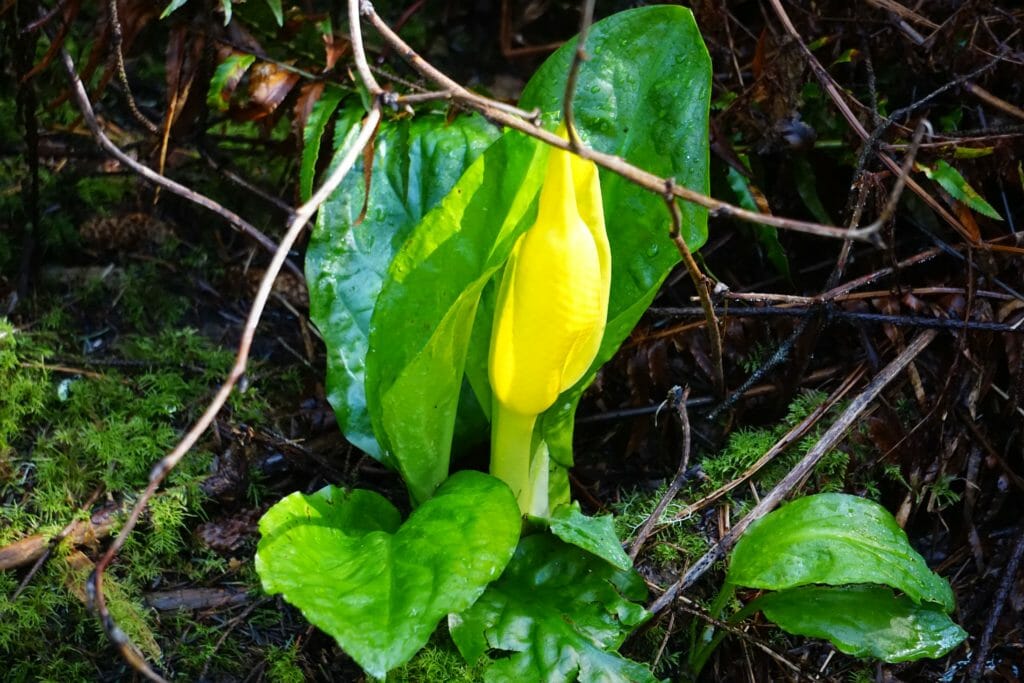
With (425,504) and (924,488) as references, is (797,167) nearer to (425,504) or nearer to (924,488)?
(924,488)

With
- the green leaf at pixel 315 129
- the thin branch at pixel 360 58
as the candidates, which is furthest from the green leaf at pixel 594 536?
the green leaf at pixel 315 129

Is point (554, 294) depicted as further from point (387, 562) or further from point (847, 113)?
point (847, 113)

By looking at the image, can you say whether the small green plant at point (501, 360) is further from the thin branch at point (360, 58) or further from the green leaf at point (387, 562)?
the thin branch at point (360, 58)

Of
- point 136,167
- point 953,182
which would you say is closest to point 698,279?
point 953,182

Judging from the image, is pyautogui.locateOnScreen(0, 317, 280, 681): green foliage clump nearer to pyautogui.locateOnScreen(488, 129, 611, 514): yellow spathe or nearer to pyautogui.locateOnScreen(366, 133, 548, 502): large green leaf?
pyautogui.locateOnScreen(366, 133, 548, 502): large green leaf

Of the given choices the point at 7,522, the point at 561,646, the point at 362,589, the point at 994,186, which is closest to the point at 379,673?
the point at 362,589

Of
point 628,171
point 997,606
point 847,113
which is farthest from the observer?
point 847,113
